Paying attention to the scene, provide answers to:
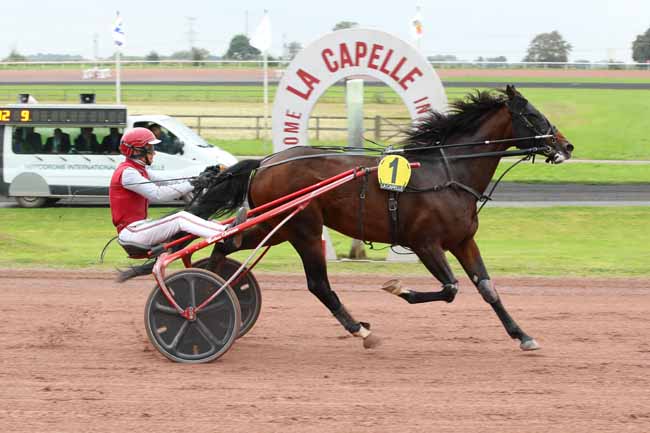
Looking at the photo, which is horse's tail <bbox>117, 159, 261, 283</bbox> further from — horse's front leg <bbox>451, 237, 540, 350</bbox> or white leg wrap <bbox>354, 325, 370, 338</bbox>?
horse's front leg <bbox>451, 237, 540, 350</bbox>

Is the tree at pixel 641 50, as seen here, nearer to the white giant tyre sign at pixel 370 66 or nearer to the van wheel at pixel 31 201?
the van wheel at pixel 31 201

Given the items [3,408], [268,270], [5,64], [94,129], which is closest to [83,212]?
[94,129]

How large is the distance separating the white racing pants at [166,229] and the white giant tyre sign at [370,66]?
4.41 metres

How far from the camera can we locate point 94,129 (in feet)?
55.1

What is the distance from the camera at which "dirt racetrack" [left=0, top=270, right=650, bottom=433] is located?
5020 millimetres

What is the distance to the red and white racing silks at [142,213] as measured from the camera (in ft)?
20.4

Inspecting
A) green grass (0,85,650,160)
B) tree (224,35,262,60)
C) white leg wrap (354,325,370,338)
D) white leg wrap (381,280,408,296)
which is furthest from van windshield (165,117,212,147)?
tree (224,35,262,60)

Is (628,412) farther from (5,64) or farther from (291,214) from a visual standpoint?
(5,64)

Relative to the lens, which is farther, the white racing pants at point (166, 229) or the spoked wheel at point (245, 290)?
the spoked wheel at point (245, 290)

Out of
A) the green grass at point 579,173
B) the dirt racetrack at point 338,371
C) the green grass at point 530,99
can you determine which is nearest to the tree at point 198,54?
the green grass at point 530,99

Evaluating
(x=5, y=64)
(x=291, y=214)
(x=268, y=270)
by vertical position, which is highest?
(x=5, y=64)

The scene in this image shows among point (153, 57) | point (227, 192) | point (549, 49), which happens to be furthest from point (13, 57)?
point (227, 192)

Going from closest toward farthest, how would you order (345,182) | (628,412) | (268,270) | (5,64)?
(628,412), (345,182), (268,270), (5,64)

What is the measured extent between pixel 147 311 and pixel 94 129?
→ 11250 millimetres
